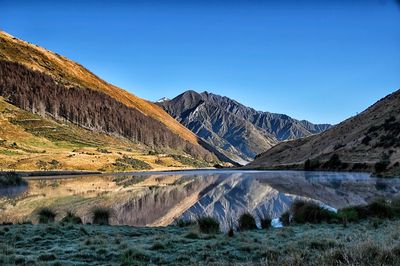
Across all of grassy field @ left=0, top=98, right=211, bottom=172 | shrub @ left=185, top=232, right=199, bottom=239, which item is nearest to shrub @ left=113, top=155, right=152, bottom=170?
grassy field @ left=0, top=98, right=211, bottom=172

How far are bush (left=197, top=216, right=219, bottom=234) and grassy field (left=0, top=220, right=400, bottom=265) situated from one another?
93 centimetres

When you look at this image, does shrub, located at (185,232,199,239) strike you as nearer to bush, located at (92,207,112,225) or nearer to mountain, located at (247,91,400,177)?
bush, located at (92,207,112,225)

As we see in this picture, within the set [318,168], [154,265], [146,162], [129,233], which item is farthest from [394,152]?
[146,162]

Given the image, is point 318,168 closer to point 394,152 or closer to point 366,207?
point 394,152

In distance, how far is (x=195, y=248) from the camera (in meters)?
14.2

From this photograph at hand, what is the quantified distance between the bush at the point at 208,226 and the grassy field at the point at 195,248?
3.05 ft

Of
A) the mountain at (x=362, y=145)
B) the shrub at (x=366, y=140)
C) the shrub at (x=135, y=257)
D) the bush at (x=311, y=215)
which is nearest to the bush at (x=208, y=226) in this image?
the bush at (x=311, y=215)

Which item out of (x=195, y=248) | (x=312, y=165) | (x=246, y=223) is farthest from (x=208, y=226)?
(x=312, y=165)

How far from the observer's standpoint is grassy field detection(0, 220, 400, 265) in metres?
10.4

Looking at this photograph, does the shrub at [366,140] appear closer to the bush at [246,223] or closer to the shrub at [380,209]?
the shrub at [380,209]

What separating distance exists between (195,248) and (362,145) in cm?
9370

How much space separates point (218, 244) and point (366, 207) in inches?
474

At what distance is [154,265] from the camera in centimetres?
1151

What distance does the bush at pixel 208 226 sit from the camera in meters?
18.6
